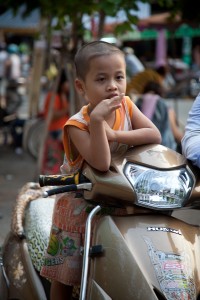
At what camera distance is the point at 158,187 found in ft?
9.43

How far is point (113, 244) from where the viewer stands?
2834 millimetres

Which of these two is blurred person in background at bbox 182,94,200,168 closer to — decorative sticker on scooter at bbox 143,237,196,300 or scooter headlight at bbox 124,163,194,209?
scooter headlight at bbox 124,163,194,209

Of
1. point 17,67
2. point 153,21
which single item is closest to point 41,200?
point 153,21

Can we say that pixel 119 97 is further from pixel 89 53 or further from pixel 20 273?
pixel 20 273

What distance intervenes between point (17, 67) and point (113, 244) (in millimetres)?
22704

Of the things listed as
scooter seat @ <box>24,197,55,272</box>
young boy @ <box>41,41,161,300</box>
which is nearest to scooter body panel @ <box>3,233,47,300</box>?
scooter seat @ <box>24,197,55,272</box>

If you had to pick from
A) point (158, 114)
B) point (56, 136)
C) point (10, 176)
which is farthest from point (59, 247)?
point (10, 176)

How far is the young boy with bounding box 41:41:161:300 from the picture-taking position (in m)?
2.96

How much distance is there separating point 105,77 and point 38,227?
1360 mm

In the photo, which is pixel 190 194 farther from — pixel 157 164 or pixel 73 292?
pixel 73 292

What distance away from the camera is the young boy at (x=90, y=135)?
2.96 m

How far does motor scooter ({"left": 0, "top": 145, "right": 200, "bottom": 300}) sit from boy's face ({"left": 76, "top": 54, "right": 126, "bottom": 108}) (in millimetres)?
268

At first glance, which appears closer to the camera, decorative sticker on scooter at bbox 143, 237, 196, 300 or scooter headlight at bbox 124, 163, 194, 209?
decorative sticker on scooter at bbox 143, 237, 196, 300

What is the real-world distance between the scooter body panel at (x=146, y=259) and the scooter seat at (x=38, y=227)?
1072 mm
